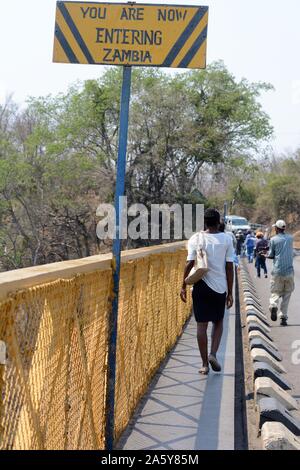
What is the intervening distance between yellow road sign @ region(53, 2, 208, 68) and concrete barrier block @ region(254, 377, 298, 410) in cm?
318

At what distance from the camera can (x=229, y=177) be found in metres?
43.8

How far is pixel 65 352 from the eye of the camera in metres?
3.70

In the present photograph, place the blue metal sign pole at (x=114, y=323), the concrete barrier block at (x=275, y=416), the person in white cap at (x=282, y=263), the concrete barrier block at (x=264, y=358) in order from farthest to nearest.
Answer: the person in white cap at (x=282, y=263)
the concrete barrier block at (x=264, y=358)
the concrete barrier block at (x=275, y=416)
the blue metal sign pole at (x=114, y=323)

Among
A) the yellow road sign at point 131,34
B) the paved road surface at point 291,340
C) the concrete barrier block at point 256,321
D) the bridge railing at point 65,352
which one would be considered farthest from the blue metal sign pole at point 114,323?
the concrete barrier block at point 256,321

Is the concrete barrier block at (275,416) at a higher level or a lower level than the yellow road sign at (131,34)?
lower

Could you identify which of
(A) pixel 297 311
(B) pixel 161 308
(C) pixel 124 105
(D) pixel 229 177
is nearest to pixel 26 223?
(D) pixel 229 177

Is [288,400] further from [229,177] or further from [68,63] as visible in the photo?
[229,177]

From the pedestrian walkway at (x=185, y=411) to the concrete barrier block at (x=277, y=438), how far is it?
11.8 inches

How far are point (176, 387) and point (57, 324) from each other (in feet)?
12.1

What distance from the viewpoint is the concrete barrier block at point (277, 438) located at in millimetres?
4941

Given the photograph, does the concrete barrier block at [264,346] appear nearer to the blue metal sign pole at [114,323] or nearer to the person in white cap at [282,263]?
the person in white cap at [282,263]

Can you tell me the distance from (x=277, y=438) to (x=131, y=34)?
3075mm

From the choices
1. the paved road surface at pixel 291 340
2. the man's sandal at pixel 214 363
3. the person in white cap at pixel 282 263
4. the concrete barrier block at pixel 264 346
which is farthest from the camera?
the person in white cap at pixel 282 263

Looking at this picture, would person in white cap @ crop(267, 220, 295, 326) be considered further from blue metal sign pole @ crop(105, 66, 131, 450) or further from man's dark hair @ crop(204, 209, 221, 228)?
blue metal sign pole @ crop(105, 66, 131, 450)
